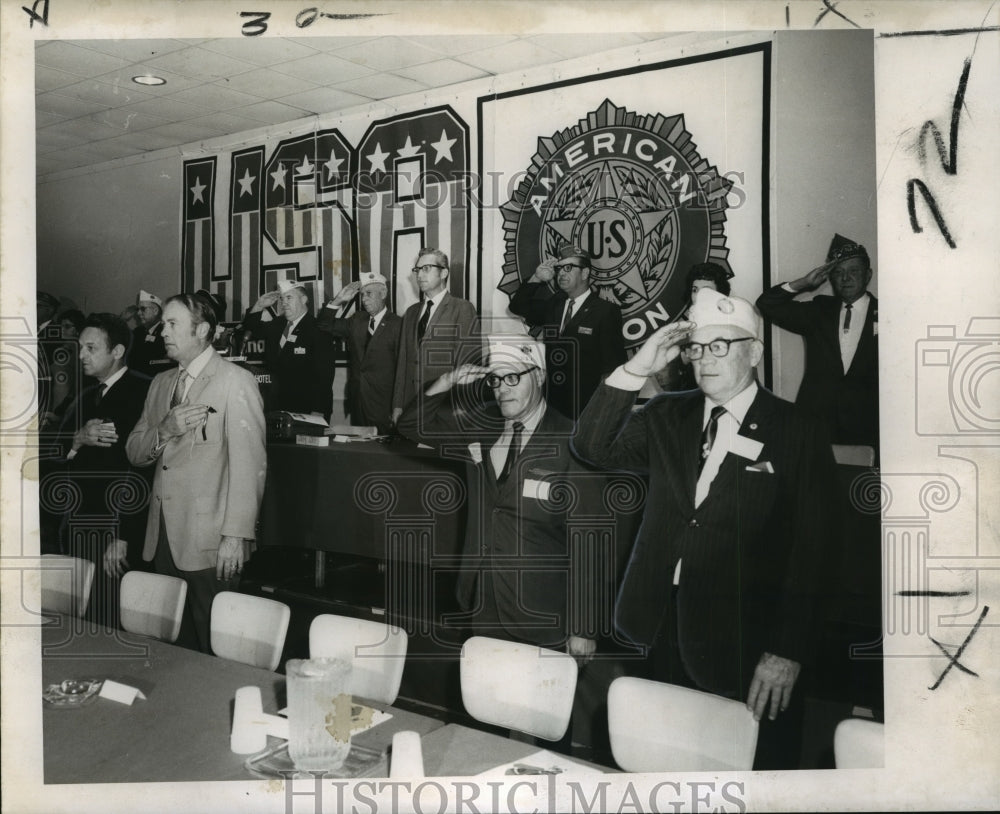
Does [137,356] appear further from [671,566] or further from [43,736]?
[671,566]

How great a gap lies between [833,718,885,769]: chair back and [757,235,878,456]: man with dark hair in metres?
0.85

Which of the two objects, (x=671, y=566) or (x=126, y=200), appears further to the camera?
(x=126, y=200)

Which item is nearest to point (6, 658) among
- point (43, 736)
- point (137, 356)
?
point (43, 736)

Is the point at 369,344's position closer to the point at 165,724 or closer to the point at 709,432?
the point at 709,432

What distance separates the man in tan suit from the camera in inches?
116

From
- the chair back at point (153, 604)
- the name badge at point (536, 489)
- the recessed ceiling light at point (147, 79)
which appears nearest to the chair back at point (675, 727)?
the name badge at point (536, 489)

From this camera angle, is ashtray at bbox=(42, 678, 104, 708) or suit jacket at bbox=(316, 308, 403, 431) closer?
ashtray at bbox=(42, 678, 104, 708)

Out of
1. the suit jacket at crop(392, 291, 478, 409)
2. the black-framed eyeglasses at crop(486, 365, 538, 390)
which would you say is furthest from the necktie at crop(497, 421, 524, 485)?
the suit jacket at crop(392, 291, 478, 409)

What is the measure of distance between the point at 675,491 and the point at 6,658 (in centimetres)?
222

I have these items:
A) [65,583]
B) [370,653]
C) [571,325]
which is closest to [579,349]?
[571,325]

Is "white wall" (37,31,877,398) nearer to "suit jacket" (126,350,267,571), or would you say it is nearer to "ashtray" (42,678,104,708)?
"suit jacket" (126,350,267,571)

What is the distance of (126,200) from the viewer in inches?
117

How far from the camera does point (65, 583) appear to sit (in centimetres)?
295

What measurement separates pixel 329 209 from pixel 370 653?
4.71 ft
